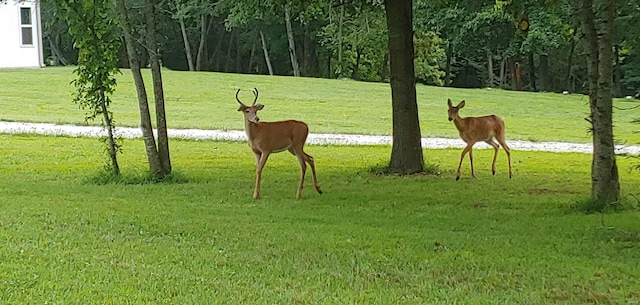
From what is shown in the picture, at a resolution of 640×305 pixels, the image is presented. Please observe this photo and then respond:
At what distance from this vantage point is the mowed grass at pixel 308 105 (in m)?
23.3

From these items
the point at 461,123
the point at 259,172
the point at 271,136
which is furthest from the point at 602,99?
the point at 461,123

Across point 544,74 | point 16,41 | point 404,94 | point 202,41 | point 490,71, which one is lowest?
point 404,94

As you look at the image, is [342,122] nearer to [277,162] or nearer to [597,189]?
[277,162]

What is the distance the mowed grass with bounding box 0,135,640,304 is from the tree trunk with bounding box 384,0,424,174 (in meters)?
0.44

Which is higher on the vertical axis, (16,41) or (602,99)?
(16,41)

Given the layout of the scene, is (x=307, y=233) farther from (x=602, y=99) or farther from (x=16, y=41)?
(x=16, y=41)

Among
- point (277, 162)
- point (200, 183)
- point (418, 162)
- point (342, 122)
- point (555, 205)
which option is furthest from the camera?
point (342, 122)

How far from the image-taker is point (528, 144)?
19672 millimetres

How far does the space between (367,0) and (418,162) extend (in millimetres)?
3460

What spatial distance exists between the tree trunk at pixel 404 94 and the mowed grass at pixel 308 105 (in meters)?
8.66

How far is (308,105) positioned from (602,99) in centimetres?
2101

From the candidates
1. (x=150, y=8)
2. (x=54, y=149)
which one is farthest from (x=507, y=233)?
(x=54, y=149)

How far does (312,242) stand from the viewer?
22.8 feet

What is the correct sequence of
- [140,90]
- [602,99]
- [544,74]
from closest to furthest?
[602,99], [140,90], [544,74]
